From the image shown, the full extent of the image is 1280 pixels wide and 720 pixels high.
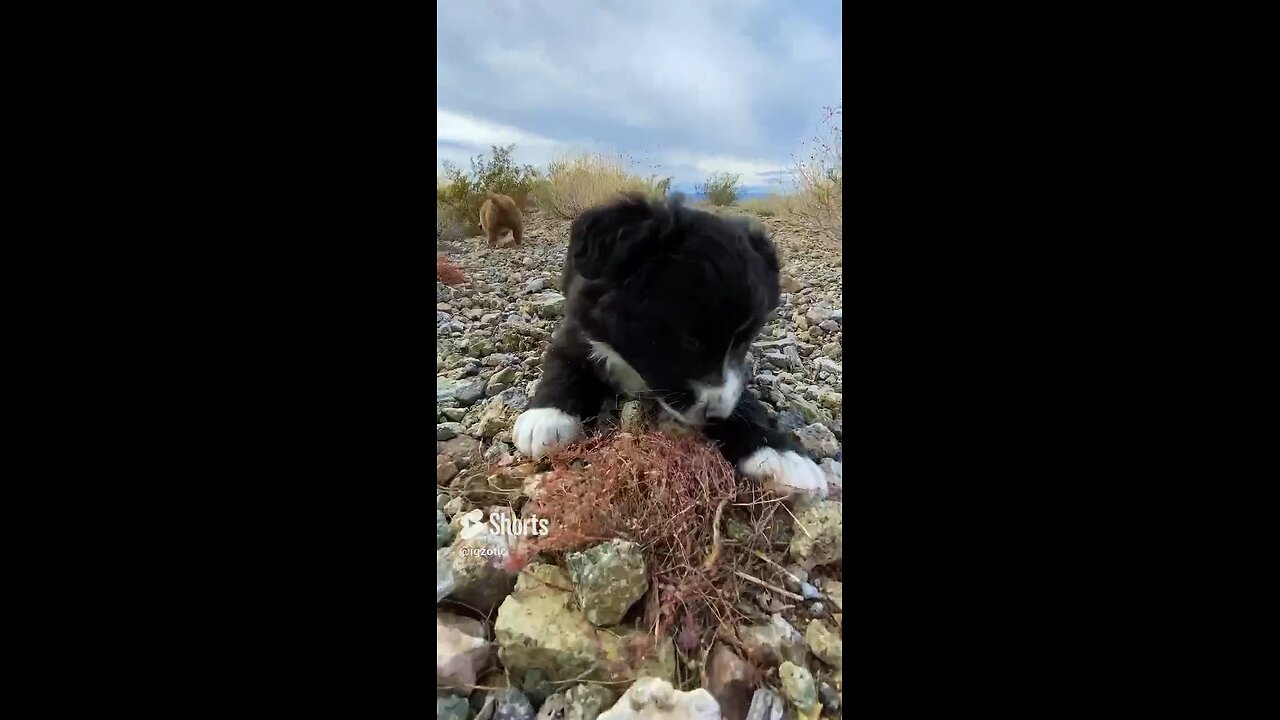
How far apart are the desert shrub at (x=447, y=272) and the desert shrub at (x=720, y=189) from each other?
73 centimetres

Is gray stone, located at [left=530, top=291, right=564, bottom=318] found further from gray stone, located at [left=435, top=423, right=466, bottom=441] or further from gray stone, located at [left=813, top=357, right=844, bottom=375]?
gray stone, located at [left=813, top=357, right=844, bottom=375]

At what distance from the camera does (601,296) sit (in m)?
2.12

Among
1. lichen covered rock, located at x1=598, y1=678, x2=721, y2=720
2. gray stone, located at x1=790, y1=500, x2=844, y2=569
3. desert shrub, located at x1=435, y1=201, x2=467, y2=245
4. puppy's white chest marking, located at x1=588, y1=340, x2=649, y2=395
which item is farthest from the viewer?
puppy's white chest marking, located at x1=588, y1=340, x2=649, y2=395

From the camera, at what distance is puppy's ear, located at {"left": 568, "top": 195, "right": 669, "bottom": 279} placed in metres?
1.97

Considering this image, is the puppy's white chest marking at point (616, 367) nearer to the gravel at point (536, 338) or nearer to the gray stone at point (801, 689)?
the gravel at point (536, 338)

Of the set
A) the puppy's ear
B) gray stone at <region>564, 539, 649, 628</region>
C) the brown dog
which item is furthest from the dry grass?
the brown dog

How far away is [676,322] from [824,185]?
557 mm

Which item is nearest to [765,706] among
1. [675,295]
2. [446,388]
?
[675,295]

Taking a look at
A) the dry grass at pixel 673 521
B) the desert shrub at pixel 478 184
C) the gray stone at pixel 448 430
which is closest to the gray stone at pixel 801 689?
the dry grass at pixel 673 521

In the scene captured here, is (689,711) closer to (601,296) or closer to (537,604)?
(537,604)

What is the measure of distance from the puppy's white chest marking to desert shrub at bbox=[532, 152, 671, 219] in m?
0.43

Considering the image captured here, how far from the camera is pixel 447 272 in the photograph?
2045 millimetres

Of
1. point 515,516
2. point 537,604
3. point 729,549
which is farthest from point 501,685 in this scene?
point 729,549

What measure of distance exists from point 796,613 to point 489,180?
1435 mm
